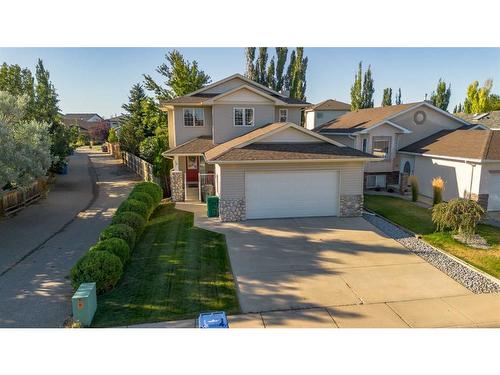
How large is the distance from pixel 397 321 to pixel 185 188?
14.2 m

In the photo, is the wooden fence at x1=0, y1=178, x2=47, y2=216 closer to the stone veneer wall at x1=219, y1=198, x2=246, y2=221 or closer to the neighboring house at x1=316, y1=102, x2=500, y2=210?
the stone veneer wall at x1=219, y1=198, x2=246, y2=221

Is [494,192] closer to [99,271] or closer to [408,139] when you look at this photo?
[408,139]

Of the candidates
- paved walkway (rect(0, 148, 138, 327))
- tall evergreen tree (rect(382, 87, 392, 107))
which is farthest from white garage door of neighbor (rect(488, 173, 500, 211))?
tall evergreen tree (rect(382, 87, 392, 107))

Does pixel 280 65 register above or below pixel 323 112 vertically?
above

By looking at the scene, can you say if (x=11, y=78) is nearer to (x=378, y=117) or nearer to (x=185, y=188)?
(x=185, y=188)

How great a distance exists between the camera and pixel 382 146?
74.9 feet

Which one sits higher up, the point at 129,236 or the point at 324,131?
the point at 324,131

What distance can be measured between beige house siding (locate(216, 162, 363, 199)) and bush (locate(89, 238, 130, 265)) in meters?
5.45

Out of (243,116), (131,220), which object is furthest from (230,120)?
(131,220)

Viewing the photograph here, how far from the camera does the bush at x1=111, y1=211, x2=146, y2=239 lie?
12.3 m

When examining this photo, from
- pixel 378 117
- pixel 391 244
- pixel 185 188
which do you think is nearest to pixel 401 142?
pixel 378 117

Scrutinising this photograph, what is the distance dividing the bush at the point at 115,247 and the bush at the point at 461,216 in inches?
444

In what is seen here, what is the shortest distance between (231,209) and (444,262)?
8.26 metres

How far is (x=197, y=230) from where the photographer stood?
13883 millimetres
